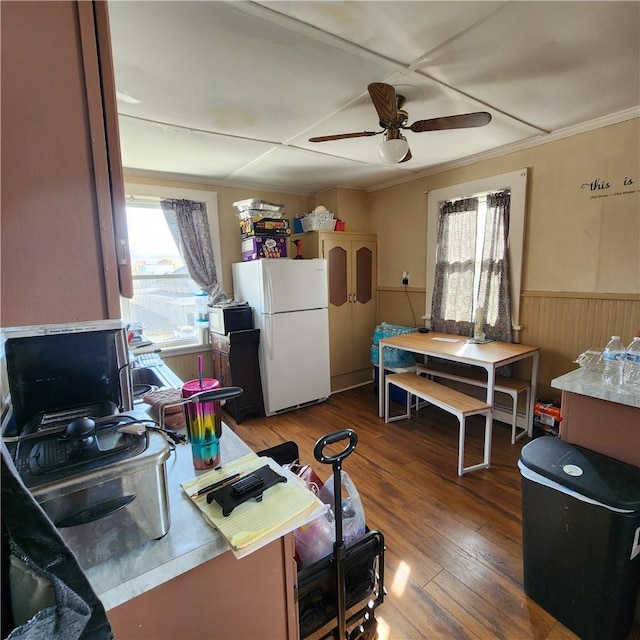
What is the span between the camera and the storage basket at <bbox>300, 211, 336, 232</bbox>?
3707 millimetres

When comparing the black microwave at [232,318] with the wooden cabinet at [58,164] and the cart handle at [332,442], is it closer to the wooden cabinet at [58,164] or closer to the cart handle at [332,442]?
the cart handle at [332,442]

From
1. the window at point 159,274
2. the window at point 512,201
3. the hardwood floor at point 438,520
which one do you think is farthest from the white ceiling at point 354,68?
the hardwood floor at point 438,520

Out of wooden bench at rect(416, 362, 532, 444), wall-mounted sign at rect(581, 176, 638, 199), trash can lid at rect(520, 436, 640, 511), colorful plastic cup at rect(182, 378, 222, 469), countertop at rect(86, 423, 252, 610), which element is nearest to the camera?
countertop at rect(86, 423, 252, 610)

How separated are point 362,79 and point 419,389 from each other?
218 centimetres

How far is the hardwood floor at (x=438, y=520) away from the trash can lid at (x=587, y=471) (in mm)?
657

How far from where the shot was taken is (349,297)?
4.07 meters

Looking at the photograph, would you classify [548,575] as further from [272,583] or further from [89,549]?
[89,549]

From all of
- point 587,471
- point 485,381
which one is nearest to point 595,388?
point 587,471

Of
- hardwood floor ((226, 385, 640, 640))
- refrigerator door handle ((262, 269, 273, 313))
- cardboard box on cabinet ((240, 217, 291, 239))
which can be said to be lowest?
hardwood floor ((226, 385, 640, 640))

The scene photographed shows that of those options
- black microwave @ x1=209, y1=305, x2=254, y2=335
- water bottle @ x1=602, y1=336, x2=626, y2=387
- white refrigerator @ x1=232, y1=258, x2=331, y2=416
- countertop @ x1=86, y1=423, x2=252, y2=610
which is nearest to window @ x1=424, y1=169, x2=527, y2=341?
water bottle @ x1=602, y1=336, x2=626, y2=387

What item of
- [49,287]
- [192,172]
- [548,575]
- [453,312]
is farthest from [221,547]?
[192,172]

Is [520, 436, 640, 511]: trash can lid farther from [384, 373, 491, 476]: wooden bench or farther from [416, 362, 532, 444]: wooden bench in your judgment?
[416, 362, 532, 444]: wooden bench

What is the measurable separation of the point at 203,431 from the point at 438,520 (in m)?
1.62

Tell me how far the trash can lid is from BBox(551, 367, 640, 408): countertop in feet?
0.79
